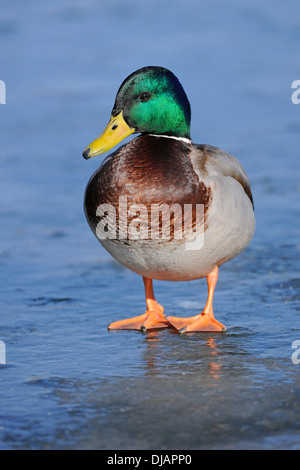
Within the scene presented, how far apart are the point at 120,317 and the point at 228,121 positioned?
465 centimetres

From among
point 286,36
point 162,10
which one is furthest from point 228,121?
point 162,10

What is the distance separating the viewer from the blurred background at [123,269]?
3031 mm

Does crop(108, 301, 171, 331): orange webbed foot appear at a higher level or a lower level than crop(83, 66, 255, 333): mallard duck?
lower

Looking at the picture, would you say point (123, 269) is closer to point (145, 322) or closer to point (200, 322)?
point (145, 322)

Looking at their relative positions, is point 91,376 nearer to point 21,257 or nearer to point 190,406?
point 190,406

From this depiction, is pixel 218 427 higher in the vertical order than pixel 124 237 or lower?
lower

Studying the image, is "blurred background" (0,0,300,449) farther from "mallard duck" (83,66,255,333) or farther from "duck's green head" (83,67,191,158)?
"duck's green head" (83,67,191,158)

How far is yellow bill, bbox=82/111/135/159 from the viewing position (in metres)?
4.14

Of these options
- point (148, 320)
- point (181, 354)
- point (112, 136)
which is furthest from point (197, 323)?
point (112, 136)

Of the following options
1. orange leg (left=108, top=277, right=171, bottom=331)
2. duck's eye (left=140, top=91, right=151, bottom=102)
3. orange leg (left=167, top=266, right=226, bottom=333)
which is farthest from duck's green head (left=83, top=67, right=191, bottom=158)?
orange leg (left=167, top=266, right=226, bottom=333)

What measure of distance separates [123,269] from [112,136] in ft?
5.04

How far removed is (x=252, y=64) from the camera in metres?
10.5

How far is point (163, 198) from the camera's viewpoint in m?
3.91

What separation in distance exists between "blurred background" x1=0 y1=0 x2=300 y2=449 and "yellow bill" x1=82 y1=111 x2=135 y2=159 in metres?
0.89
